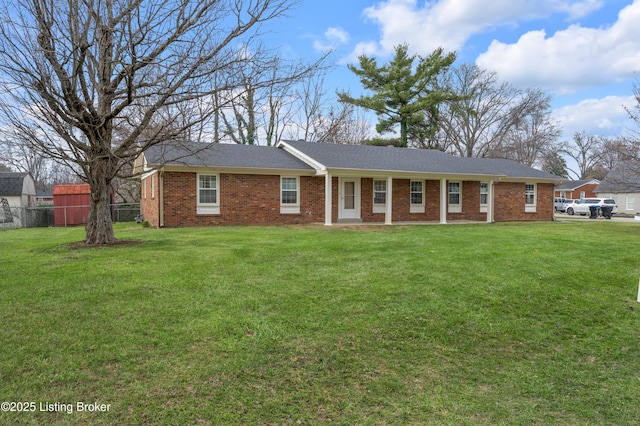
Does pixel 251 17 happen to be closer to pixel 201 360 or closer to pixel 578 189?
pixel 201 360

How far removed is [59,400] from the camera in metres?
3.09

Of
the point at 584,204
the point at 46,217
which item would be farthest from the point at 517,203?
the point at 46,217

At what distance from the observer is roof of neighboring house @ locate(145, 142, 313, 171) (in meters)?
15.5

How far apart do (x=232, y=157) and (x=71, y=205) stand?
1163 centimetres

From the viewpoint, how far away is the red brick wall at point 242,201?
50.2 ft

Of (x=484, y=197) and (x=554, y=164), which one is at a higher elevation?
(x=554, y=164)

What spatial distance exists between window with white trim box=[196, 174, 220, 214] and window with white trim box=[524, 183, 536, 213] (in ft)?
54.5

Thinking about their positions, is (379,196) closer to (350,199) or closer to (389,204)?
(389,204)

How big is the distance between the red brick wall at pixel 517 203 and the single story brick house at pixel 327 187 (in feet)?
0.18

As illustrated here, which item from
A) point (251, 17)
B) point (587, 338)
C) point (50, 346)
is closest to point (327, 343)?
point (50, 346)

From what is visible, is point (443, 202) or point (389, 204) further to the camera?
point (443, 202)

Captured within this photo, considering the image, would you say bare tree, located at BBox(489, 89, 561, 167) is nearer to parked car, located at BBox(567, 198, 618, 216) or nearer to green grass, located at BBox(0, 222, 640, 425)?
parked car, located at BBox(567, 198, 618, 216)

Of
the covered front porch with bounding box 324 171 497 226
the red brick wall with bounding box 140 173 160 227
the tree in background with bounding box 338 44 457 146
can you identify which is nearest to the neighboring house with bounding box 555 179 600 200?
the tree in background with bounding box 338 44 457 146

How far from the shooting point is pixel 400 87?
34438 millimetres
